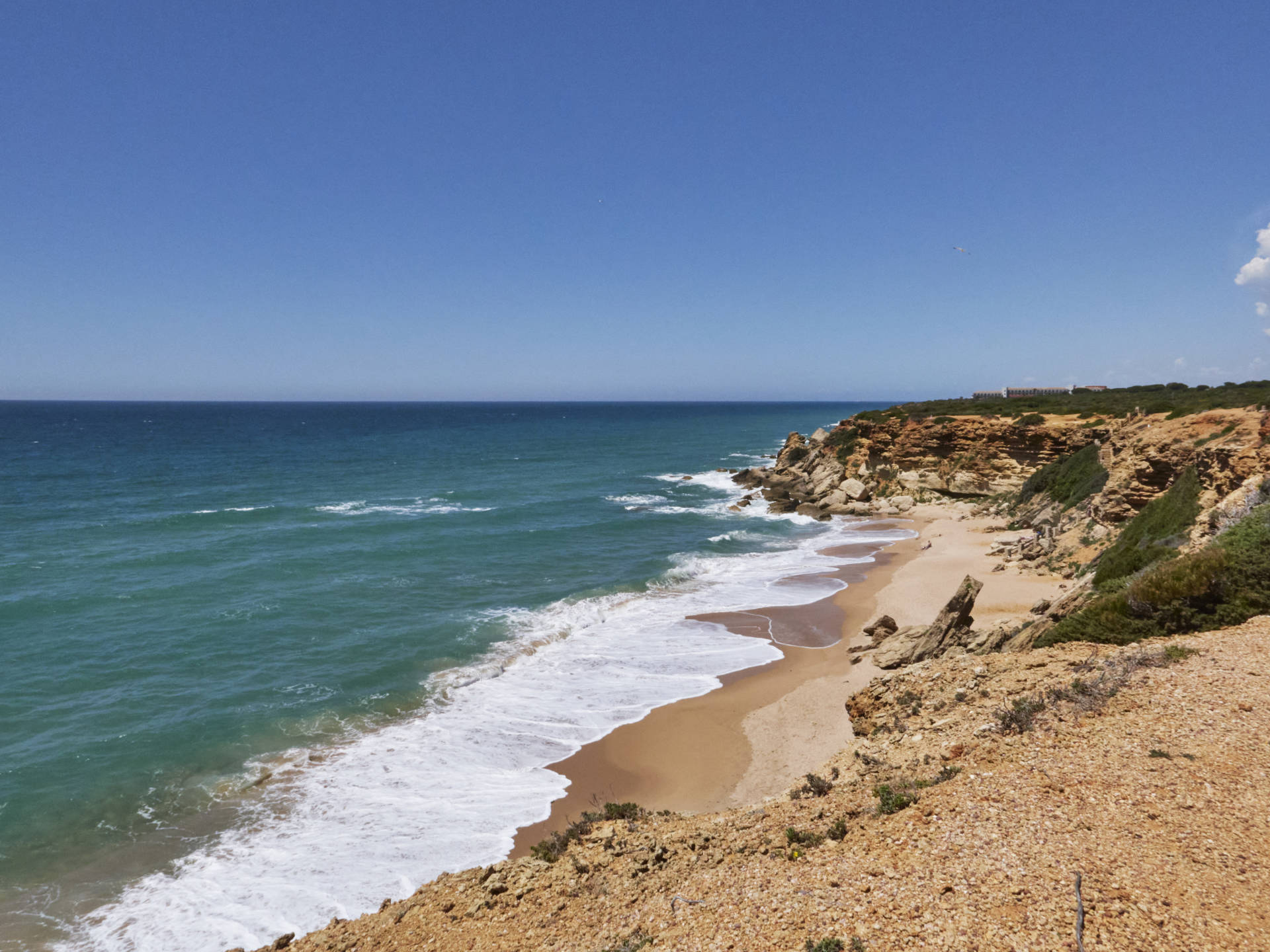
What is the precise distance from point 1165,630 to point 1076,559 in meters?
14.6

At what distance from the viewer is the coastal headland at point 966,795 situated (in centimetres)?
588

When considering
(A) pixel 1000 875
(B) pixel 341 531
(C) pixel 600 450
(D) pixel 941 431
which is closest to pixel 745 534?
(D) pixel 941 431

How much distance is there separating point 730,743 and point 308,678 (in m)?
13.1

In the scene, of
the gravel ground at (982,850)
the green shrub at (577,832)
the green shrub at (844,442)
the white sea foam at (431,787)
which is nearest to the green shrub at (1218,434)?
the gravel ground at (982,850)

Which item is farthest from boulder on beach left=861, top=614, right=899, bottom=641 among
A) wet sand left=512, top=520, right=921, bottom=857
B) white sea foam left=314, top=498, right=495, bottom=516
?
white sea foam left=314, top=498, right=495, bottom=516

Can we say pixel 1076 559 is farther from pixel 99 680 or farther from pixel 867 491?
pixel 99 680

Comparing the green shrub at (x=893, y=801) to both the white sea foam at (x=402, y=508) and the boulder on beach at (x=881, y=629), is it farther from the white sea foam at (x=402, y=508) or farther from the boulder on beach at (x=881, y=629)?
the white sea foam at (x=402, y=508)

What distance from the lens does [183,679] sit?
19.2 m

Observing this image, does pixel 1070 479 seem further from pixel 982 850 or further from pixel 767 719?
pixel 982 850

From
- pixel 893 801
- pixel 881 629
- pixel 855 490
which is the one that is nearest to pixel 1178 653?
pixel 893 801

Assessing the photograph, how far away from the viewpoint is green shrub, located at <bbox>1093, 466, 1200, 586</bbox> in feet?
49.5

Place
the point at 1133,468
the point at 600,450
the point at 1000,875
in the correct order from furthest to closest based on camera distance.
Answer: the point at 600,450 → the point at 1133,468 → the point at 1000,875

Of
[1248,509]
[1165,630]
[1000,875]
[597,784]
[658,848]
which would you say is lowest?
[597,784]

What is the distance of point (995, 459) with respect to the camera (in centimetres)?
4294
